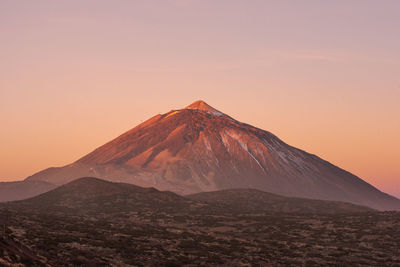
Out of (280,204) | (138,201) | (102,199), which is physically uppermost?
(102,199)

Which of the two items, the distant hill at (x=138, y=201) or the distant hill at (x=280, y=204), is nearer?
the distant hill at (x=138, y=201)

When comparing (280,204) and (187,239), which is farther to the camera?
(280,204)

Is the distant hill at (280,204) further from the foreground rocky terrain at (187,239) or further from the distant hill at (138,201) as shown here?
the foreground rocky terrain at (187,239)

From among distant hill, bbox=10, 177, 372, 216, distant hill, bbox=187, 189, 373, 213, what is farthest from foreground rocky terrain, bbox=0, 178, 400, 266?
distant hill, bbox=187, 189, 373, 213

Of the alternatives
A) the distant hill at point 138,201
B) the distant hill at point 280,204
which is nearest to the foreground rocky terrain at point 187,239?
the distant hill at point 138,201

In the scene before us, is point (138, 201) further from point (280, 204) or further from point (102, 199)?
point (280, 204)

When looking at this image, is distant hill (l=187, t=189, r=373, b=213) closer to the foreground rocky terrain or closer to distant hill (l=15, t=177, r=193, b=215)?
distant hill (l=15, t=177, r=193, b=215)

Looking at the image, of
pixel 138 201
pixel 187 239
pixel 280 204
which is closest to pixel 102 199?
pixel 138 201

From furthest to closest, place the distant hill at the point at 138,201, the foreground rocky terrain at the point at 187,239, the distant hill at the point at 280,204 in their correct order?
the distant hill at the point at 280,204 < the distant hill at the point at 138,201 < the foreground rocky terrain at the point at 187,239

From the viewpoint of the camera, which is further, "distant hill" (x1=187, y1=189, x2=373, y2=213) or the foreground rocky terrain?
"distant hill" (x1=187, y1=189, x2=373, y2=213)
